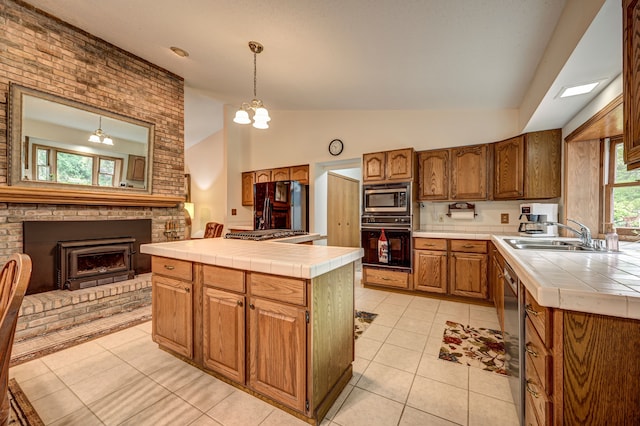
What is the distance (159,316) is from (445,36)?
10.3 ft

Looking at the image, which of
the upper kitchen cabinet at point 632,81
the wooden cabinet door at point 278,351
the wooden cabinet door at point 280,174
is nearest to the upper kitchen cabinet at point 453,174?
the upper kitchen cabinet at point 632,81

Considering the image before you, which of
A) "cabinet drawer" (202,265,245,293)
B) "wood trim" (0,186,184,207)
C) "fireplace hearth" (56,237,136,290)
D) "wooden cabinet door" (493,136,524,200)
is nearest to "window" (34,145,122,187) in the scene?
"wood trim" (0,186,184,207)

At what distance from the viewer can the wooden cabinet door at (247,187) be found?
17.9ft

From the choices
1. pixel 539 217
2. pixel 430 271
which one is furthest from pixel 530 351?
pixel 430 271

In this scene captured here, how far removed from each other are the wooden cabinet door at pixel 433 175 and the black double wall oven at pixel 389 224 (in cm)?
32

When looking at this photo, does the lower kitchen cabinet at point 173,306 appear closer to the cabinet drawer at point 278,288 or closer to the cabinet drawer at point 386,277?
the cabinet drawer at point 278,288

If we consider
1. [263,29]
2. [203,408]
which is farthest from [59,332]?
Answer: [263,29]

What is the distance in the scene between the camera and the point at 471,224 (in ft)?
12.0

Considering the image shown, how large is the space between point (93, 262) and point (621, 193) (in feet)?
18.4

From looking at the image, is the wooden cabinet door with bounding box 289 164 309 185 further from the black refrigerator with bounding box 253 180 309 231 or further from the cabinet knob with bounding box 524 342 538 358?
the cabinet knob with bounding box 524 342 538 358

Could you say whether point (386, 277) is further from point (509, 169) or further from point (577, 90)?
point (577, 90)

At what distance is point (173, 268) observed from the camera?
1.90 metres

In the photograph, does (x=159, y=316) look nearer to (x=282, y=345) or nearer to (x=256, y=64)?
(x=282, y=345)

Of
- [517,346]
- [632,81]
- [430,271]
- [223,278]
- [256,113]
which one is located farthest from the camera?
[430,271]
